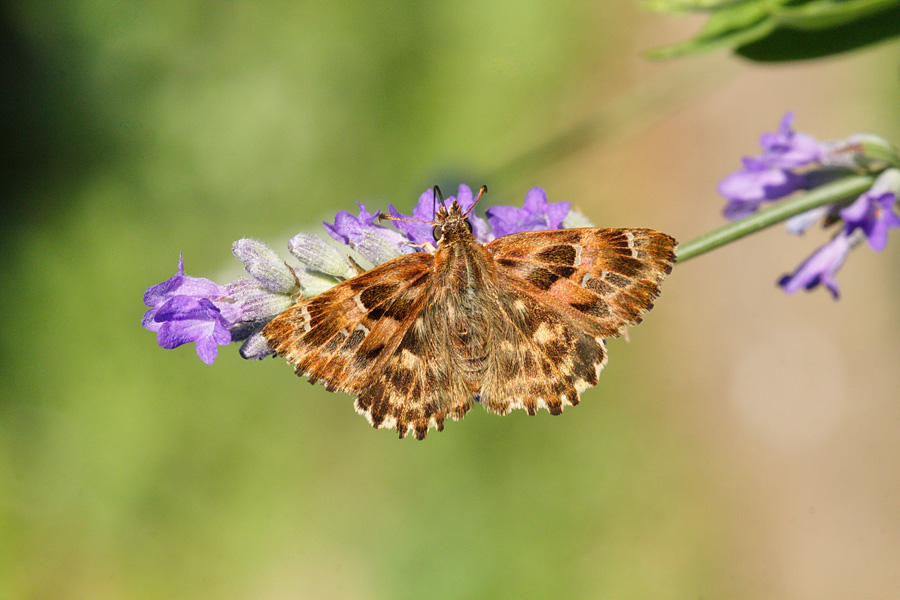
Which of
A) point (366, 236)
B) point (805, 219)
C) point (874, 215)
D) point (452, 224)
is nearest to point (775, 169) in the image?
point (805, 219)

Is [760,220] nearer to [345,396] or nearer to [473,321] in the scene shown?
[473,321]

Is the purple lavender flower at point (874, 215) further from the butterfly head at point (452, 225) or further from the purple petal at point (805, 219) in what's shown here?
the butterfly head at point (452, 225)

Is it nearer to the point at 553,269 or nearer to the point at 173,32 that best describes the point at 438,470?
the point at 553,269

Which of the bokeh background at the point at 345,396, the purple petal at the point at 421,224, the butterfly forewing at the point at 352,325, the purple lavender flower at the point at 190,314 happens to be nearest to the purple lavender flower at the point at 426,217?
the purple petal at the point at 421,224

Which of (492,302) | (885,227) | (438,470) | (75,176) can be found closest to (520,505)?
(438,470)

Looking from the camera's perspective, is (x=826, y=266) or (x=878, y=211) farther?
(x=826, y=266)
